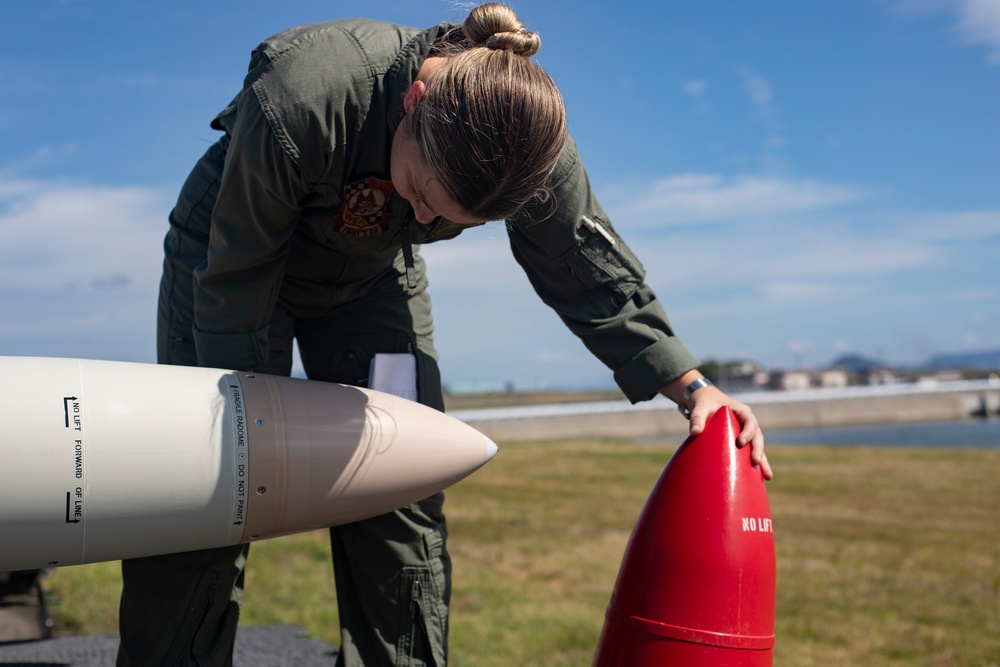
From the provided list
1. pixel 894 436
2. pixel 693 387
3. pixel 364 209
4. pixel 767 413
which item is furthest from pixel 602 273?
pixel 767 413

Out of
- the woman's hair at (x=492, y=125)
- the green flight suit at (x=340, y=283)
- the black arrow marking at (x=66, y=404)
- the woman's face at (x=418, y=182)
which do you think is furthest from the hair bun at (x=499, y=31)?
the black arrow marking at (x=66, y=404)

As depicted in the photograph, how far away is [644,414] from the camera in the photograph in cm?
4025

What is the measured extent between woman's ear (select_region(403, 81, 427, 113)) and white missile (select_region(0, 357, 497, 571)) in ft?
3.12

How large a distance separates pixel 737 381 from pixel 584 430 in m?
52.1

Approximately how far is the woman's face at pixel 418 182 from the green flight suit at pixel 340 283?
121 millimetres

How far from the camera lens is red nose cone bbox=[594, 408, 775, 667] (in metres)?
2.30

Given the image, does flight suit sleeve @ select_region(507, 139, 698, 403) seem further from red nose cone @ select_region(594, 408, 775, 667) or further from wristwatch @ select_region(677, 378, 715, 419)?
red nose cone @ select_region(594, 408, 775, 667)

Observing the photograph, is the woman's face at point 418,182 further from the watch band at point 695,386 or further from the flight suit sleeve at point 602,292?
the watch band at point 695,386

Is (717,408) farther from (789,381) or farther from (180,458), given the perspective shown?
(789,381)

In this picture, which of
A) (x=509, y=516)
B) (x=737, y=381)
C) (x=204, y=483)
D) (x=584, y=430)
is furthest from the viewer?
(x=737, y=381)

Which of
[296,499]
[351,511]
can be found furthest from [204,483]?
[351,511]

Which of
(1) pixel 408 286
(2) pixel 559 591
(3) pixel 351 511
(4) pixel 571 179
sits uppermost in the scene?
(4) pixel 571 179

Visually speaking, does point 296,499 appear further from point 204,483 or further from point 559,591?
point 559,591

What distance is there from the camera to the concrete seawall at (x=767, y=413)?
3631 cm
